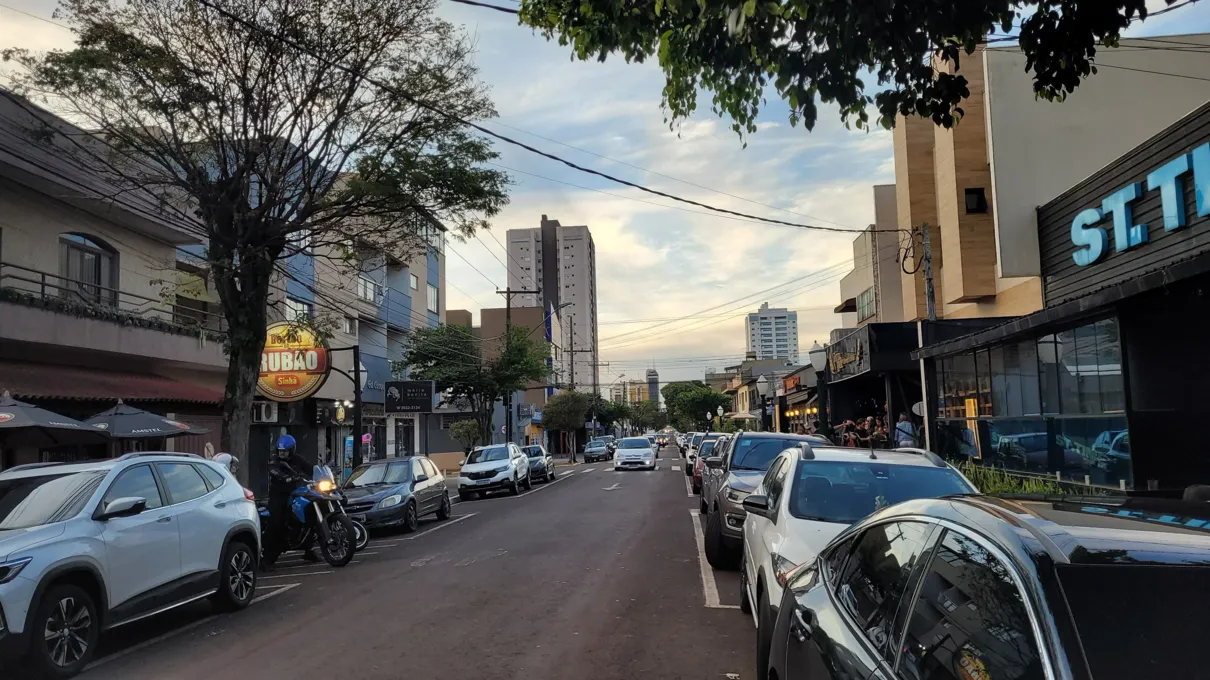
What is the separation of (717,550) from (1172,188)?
24.7 ft

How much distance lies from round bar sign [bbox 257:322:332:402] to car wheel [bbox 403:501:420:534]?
649 centimetres

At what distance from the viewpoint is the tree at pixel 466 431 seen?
42.0 metres

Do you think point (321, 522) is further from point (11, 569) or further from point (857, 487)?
point (857, 487)

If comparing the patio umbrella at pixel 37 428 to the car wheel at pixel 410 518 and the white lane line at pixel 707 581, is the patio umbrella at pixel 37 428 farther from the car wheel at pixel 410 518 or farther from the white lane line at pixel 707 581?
the white lane line at pixel 707 581

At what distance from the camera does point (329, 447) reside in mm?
31984

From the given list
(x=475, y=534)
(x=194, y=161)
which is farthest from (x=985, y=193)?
(x=194, y=161)

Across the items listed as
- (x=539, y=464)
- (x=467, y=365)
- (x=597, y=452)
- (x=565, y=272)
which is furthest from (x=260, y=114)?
(x=565, y=272)

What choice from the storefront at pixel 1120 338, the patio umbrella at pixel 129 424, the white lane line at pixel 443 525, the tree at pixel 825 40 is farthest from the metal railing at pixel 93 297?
the storefront at pixel 1120 338

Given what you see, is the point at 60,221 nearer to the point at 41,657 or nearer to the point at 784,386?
the point at 41,657

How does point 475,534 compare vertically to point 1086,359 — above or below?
below

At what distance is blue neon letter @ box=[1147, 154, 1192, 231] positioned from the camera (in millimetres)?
10703

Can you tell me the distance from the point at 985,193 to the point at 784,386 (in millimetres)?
20911

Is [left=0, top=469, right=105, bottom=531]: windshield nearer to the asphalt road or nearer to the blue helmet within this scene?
the asphalt road

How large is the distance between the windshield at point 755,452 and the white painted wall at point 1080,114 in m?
6.40
